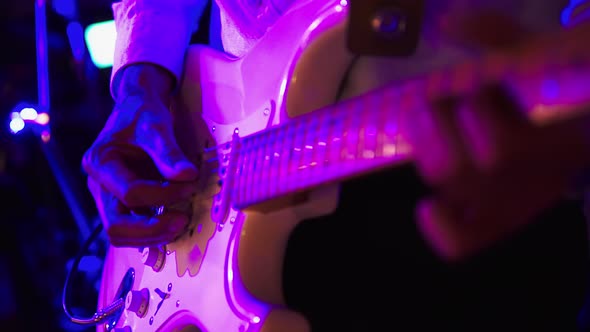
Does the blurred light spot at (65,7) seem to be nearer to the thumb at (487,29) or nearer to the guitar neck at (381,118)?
the guitar neck at (381,118)

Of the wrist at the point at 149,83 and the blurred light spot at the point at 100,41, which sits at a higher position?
the wrist at the point at 149,83

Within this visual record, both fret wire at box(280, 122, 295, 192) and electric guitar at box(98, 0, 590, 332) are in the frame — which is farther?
fret wire at box(280, 122, 295, 192)

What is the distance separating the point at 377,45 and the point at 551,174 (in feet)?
0.75

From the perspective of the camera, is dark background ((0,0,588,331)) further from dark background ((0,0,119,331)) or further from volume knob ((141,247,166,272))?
volume knob ((141,247,166,272))

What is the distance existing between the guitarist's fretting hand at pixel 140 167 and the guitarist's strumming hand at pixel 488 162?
0.49 m

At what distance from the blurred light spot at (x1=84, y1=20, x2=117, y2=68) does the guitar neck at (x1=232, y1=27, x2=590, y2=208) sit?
2527mm

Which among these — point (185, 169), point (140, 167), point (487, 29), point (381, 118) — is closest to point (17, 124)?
point (140, 167)

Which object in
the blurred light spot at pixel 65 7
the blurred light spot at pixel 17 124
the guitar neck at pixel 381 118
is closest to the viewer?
the guitar neck at pixel 381 118

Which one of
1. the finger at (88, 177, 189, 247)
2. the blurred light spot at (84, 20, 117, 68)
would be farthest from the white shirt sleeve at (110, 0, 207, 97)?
the blurred light spot at (84, 20, 117, 68)

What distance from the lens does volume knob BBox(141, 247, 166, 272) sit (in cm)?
84

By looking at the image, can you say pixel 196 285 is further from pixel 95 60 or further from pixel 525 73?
pixel 95 60

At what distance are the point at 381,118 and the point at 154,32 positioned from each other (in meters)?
0.79

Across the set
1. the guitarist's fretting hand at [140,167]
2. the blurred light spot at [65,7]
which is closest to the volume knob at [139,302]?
the guitarist's fretting hand at [140,167]

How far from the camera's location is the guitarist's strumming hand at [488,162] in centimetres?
29
